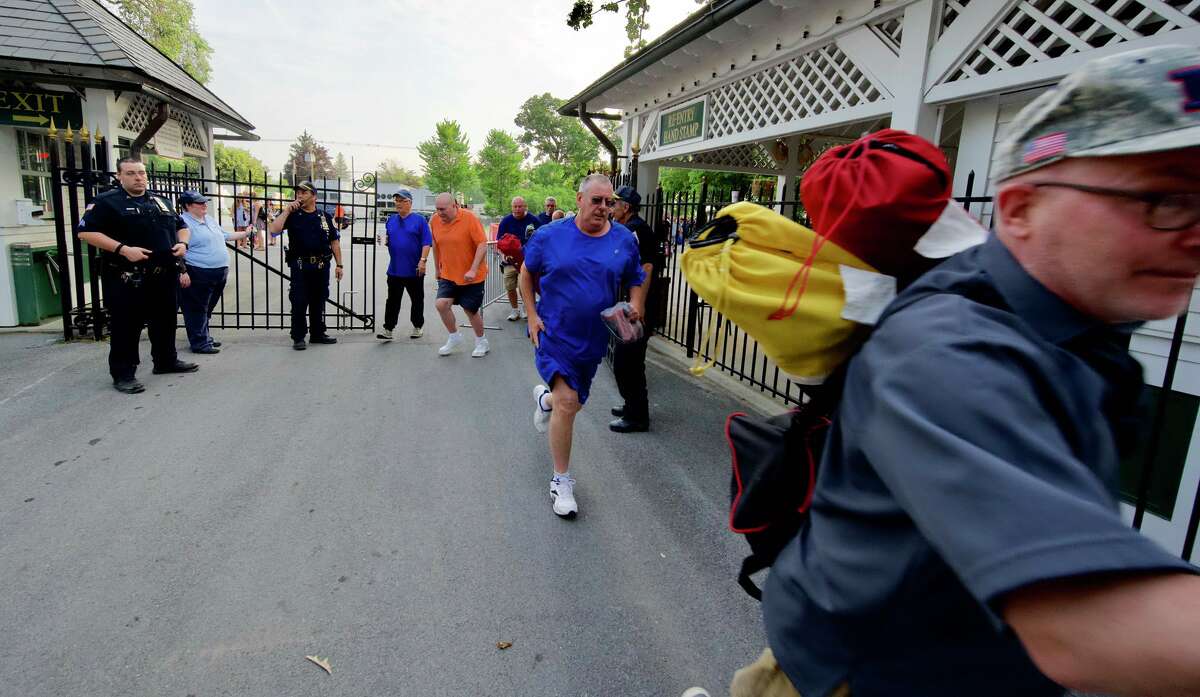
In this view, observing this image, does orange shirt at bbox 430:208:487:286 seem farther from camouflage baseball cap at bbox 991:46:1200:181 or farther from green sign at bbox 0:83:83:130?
camouflage baseball cap at bbox 991:46:1200:181

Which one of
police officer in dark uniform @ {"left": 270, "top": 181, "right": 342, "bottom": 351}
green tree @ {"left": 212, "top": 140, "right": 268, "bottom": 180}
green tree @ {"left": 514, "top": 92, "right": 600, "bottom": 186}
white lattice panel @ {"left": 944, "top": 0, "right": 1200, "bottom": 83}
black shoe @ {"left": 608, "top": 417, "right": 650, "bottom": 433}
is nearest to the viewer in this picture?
white lattice panel @ {"left": 944, "top": 0, "right": 1200, "bottom": 83}

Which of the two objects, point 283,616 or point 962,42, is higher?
point 962,42

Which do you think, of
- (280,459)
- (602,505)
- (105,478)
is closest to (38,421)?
(105,478)

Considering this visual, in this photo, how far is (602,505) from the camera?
3.92 metres

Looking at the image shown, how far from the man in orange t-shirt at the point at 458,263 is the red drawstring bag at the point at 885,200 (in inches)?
262

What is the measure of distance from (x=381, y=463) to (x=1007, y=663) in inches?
162

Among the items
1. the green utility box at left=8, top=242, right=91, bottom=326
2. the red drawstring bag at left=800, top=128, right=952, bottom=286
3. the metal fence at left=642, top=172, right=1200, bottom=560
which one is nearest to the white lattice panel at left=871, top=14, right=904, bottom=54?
the metal fence at left=642, top=172, right=1200, bottom=560

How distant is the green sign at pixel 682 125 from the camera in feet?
27.1

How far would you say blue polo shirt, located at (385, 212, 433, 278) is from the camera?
313 inches

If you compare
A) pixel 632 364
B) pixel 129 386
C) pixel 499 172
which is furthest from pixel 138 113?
pixel 499 172

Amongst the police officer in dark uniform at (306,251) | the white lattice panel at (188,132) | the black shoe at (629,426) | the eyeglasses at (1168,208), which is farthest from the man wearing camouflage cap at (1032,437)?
the white lattice panel at (188,132)

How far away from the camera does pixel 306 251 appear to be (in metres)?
7.36

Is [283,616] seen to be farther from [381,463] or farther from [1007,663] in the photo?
[1007,663]

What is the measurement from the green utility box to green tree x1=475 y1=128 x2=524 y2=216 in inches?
1564
